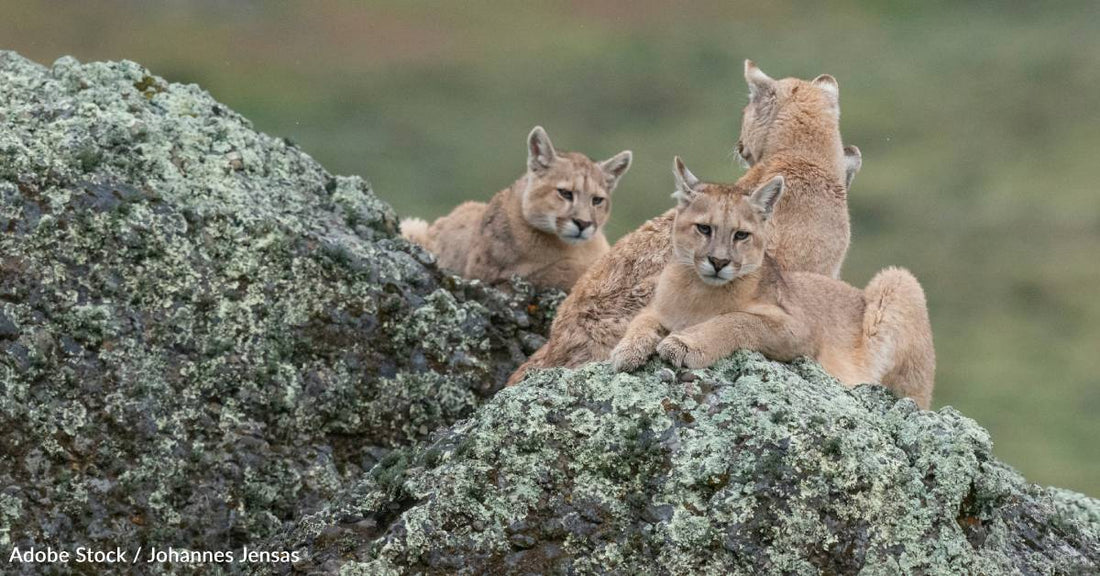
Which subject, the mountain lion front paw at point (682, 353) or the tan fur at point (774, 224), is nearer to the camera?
the mountain lion front paw at point (682, 353)

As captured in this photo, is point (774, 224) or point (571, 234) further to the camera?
point (571, 234)

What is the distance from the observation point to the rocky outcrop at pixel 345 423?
296 inches

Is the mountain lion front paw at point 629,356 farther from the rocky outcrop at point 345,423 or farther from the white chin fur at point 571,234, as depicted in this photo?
the white chin fur at point 571,234

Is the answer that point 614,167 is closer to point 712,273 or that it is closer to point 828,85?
point 828,85

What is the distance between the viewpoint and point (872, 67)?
4053cm

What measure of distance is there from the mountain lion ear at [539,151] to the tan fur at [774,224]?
9.99 feet

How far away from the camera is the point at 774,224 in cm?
1216

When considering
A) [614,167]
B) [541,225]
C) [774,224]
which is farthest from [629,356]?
[614,167]

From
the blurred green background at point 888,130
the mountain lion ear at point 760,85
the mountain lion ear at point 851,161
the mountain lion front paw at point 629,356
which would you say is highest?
the blurred green background at point 888,130

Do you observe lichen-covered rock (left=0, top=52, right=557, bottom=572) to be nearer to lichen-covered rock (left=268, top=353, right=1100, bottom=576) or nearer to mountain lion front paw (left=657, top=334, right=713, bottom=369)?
lichen-covered rock (left=268, top=353, right=1100, bottom=576)

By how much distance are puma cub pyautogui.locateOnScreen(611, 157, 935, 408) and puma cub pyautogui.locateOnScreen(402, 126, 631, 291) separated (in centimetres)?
429

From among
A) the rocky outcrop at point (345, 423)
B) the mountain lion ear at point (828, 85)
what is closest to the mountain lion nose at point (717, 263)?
the rocky outcrop at point (345, 423)

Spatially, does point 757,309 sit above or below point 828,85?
below

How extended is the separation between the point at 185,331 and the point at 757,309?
323 cm
